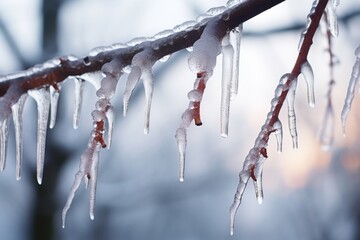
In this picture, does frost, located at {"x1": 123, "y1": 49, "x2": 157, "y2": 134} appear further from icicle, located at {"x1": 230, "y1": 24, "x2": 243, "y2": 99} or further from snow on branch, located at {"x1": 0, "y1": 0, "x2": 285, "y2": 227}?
icicle, located at {"x1": 230, "y1": 24, "x2": 243, "y2": 99}

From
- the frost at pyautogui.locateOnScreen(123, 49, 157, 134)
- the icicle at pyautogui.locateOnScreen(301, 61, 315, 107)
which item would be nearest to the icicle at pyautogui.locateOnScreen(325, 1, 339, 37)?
the icicle at pyautogui.locateOnScreen(301, 61, 315, 107)

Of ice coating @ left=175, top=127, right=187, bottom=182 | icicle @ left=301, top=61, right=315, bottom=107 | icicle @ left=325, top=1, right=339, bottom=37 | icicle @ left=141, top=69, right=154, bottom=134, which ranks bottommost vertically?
ice coating @ left=175, top=127, right=187, bottom=182

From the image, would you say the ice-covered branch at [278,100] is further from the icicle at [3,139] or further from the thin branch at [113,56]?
the icicle at [3,139]

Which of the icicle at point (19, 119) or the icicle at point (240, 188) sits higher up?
the icicle at point (19, 119)

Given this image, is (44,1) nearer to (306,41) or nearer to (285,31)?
(285,31)

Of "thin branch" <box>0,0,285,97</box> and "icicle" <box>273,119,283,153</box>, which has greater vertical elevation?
"thin branch" <box>0,0,285,97</box>

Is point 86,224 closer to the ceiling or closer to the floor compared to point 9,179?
closer to the floor

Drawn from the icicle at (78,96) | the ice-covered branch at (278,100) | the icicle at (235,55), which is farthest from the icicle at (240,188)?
the icicle at (78,96)

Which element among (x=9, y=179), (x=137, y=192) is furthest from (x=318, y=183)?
(x=9, y=179)
